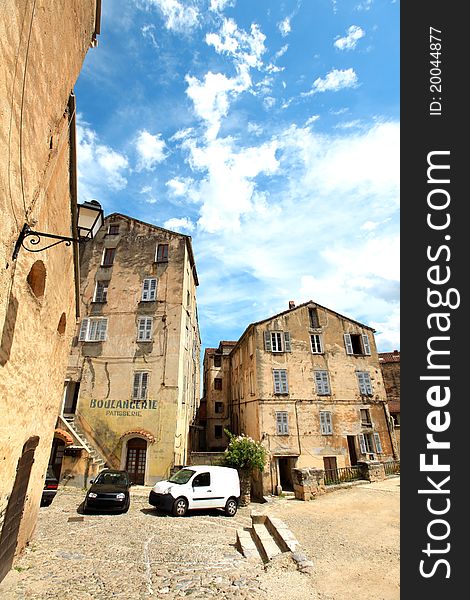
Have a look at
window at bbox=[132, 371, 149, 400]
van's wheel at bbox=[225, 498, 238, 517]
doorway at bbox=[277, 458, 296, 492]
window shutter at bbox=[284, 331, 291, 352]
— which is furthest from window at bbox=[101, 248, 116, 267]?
doorway at bbox=[277, 458, 296, 492]

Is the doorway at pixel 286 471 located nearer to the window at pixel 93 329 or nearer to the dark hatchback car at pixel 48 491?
the dark hatchback car at pixel 48 491

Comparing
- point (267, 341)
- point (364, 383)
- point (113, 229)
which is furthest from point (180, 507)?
point (113, 229)

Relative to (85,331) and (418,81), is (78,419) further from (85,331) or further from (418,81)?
(418,81)

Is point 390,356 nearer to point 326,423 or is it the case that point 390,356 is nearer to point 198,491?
point 326,423

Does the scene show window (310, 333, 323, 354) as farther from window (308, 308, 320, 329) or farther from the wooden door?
the wooden door

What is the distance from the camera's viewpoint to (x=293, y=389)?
869 inches

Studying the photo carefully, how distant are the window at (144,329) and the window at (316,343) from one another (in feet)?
37.7

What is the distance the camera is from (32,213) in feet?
14.1

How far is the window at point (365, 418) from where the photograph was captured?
2233 centimetres

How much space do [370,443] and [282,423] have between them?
6.45m

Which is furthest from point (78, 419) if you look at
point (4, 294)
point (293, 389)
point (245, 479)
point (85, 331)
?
point (4, 294)

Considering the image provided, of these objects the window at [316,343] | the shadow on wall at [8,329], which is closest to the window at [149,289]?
the window at [316,343]

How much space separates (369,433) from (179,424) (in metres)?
12.8

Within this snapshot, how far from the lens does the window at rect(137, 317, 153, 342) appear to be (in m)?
20.4
